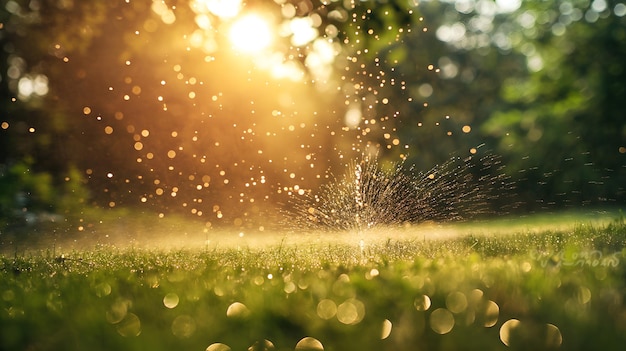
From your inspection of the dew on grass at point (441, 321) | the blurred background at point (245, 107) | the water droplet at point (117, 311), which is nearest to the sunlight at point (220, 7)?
the blurred background at point (245, 107)

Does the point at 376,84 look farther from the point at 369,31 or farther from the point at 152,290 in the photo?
the point at 152,290

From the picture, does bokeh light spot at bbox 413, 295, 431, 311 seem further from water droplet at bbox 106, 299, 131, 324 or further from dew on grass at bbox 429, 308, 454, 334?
water droplet at bbox 106, 299, 131, 324

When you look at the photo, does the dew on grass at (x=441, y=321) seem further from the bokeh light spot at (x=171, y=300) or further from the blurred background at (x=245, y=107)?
the blurred background at (x=245, y=107)

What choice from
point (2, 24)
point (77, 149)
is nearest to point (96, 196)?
point (77, 149)

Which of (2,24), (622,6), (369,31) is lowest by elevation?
(369,31)

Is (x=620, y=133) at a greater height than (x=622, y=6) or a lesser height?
lesser

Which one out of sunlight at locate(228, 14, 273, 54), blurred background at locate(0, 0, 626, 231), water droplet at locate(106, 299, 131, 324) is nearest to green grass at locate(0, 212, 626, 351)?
water droplet at locate(106, 299, 131, 324)

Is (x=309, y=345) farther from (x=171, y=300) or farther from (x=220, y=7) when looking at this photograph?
(x=220, y=7)
